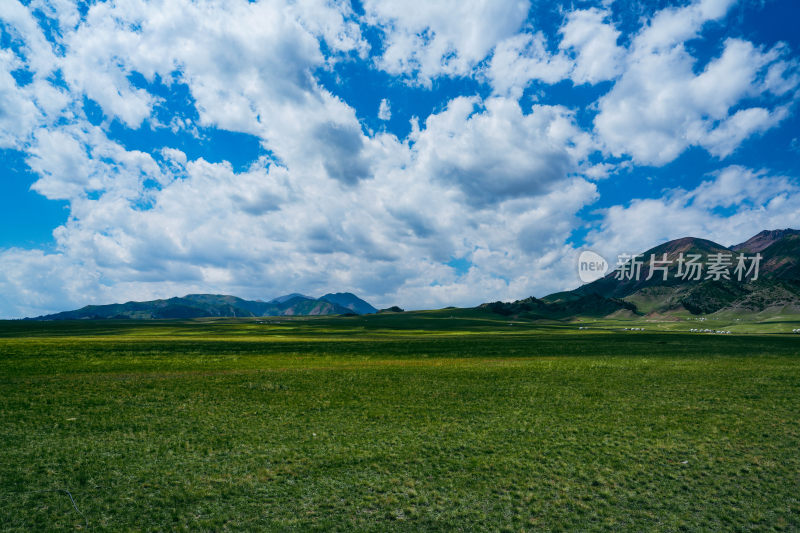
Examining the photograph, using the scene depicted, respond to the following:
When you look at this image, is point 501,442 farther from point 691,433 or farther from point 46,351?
point 46,351

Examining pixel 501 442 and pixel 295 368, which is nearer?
pixel 501 442

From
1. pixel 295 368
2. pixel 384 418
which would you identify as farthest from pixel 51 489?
pixel 295 368

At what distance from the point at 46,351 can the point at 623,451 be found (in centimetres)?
6860

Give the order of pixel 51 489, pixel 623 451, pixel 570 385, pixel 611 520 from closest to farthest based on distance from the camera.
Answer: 1. pixel 611 520
2. pixel 51 489
3. pixel 623 451
4. pixel 570 385

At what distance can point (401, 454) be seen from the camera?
15883 mm

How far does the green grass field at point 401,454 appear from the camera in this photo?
11297mm

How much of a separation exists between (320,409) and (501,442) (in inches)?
433

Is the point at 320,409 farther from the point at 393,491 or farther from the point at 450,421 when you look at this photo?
the point at 393,491

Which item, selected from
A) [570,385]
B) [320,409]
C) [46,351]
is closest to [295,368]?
[320,409]

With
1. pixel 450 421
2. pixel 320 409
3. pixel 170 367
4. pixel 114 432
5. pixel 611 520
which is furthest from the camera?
pixel 170 367

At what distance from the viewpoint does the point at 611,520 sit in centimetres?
1098

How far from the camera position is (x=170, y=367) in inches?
1625

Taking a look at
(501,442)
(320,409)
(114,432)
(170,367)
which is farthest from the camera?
(170,367)

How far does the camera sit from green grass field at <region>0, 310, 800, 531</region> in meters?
11.3
